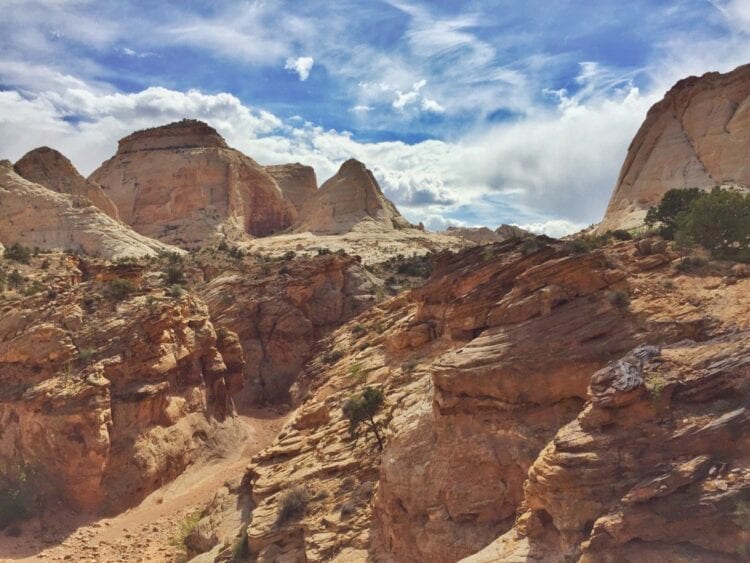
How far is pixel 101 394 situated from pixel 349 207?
57531 millimetres

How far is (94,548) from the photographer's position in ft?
60.9

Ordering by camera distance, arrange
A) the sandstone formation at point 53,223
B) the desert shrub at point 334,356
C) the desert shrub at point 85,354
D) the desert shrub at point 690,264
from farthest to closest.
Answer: the sandstone formation at point 53,223 < the desert shrub at point 334,356 < the desert shrub at point 85,354 < the desert shrub at point 690,264

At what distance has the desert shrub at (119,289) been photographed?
79.5ft

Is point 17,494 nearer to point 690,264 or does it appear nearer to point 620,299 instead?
point 620,299

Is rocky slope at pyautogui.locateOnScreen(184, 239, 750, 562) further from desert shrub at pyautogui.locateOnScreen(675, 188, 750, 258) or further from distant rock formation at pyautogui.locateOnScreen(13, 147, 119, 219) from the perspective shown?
distant rock formation at pyautogui.locateOnScreen(13, 147, 119, 219)

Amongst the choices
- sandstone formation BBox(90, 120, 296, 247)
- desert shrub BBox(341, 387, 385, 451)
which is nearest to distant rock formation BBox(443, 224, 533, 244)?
sandstone formation BBox(90, 120, 296, 247)

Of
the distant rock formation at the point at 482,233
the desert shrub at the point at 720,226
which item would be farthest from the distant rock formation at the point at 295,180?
the desert shrub at the point at 720,226

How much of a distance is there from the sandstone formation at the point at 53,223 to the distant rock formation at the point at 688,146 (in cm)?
4163

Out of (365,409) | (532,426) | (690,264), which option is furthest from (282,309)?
(690,264)

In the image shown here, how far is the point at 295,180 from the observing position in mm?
96688

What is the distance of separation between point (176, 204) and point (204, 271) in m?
33.8

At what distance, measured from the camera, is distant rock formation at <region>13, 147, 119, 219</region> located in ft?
182

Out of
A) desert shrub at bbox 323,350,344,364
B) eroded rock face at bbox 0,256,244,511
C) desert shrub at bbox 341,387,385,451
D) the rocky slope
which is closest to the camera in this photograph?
the rocky slope

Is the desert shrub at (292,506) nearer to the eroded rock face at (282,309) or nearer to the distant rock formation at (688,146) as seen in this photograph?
the eroded rock face at (282,309)
